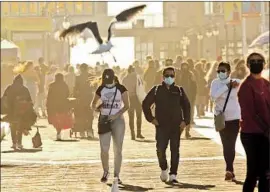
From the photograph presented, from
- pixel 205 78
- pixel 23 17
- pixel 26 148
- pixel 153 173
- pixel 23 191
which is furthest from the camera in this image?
pixel 23 17

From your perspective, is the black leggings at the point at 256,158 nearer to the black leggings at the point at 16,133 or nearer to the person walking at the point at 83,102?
the black leggings at the point at 16,133

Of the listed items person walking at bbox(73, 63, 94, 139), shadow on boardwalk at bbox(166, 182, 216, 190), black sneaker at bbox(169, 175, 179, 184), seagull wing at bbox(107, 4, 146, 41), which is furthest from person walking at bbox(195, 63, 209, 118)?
shadow on boardwalk at bbox(166, 182, 216, 190)

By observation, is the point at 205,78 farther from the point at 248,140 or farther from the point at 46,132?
the point at 248,140

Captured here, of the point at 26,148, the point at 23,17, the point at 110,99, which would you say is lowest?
the point at 26,148

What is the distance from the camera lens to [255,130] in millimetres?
9062

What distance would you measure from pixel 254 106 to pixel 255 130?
0.79 feet

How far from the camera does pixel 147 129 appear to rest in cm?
2331

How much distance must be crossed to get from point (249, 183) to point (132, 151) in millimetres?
7965

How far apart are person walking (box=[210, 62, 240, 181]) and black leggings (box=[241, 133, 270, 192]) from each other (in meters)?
3.05

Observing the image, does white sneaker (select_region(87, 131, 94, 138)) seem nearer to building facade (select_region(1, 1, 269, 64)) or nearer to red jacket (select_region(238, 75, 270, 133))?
red jacket (select_region(238, 75, 270, 133))

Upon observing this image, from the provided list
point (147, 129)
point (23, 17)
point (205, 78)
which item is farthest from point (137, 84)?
→ point (23, 17)

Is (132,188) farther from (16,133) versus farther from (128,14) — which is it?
(16,133)

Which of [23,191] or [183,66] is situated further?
[183,66]

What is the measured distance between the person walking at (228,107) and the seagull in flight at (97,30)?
3.86 meters
